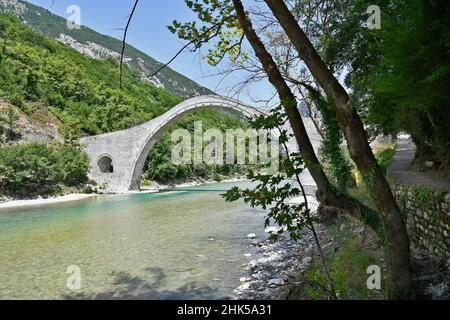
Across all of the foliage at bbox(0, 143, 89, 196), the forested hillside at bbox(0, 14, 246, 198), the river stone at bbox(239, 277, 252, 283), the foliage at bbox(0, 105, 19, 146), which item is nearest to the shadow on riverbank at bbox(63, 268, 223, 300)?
the river stone at bbox(239, 277, 252, 283)

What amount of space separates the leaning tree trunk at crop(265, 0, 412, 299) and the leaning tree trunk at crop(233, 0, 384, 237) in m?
0.29

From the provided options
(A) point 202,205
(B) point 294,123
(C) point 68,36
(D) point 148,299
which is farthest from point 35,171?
(C) point 68,36

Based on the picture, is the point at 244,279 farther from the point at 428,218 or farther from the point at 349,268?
A: the point at 428,218

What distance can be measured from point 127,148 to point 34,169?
8263 mm

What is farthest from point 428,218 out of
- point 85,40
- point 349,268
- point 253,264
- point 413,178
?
point 85,40

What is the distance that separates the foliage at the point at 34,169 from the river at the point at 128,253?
17.5ft

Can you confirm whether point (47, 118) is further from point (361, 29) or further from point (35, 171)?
point (361, 29)

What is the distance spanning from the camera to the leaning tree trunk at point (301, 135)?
291cm

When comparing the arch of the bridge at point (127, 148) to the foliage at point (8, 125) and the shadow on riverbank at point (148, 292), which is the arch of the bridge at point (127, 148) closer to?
the foliage at point (8, 125)

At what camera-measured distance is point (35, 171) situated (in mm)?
17703

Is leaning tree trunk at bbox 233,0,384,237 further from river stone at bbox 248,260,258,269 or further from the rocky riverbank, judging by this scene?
river stone at bbox 248,260,258,269

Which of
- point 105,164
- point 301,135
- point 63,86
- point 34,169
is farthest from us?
point 63,86

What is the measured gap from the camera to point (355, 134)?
2.69 metres

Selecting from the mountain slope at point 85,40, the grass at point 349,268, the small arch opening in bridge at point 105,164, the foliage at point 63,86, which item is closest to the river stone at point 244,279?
the grass at point 349,268
